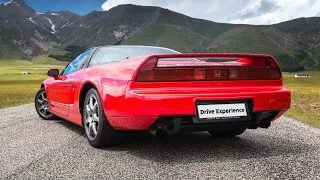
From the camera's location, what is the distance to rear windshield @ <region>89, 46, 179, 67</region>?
509cm

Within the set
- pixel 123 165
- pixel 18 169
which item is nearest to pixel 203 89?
pixel 123 165

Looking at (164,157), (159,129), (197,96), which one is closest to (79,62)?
(159,129)

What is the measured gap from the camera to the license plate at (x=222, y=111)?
12.3ft

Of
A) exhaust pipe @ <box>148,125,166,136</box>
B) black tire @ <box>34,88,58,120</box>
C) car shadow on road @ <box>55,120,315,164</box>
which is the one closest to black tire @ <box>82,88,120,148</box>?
car shadow on road @ <box>55,120,315,164</box>

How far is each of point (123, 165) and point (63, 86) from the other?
102 inches

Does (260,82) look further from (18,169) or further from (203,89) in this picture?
(18,169)

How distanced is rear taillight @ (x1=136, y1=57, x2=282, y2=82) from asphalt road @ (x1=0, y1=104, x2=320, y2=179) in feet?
2.76

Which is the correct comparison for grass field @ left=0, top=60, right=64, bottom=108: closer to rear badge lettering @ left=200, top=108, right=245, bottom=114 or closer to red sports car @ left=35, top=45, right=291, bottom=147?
red sports car @ left=35, top=45, right=291, bottom=147

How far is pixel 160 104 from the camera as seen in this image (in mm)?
3600

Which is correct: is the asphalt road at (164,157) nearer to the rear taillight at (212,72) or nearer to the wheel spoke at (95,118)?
the wheel spoke at (95,118)

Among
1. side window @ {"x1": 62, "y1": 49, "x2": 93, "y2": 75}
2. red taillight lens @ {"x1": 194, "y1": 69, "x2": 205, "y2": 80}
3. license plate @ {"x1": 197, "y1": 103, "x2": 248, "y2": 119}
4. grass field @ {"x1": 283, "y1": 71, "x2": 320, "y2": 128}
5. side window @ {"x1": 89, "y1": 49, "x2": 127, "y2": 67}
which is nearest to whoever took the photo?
license plate @ {"x1": 197, "y1": 103, "x2": 248, "y2": 119}

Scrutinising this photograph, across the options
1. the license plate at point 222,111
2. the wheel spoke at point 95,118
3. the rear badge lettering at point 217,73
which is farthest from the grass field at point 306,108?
the wheel spoke at point 95,118

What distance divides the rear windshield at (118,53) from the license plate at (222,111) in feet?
4.90

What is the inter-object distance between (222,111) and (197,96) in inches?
12.9
